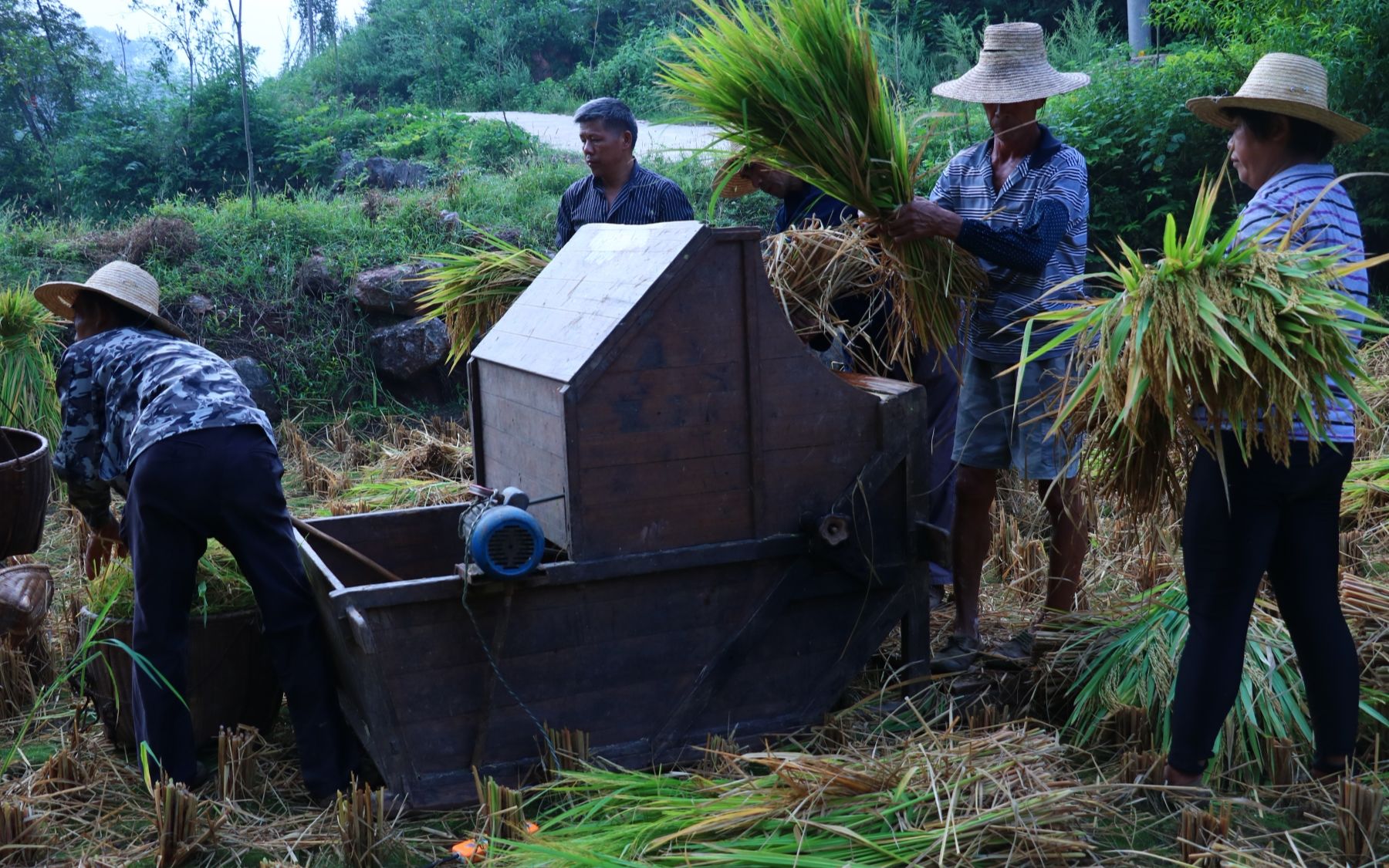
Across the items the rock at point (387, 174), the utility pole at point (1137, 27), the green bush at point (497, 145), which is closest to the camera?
the utility pole at point (1137, 27)

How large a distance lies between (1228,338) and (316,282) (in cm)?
815

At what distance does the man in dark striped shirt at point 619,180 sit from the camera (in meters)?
4.76

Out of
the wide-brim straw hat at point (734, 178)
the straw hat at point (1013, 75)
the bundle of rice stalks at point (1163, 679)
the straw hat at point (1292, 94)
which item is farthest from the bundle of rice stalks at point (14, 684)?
the straw hat at point (1292, 94)

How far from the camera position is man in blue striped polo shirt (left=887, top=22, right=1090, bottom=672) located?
357 cm

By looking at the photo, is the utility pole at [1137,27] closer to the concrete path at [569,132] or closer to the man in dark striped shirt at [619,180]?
A: the concrete path at [569,132]

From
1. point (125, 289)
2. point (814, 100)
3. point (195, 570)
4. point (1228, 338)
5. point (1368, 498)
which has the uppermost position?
point (814, 100)

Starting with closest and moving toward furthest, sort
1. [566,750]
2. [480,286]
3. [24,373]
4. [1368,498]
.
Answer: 1. [566,750]
2. [480,286]
3. [1368,498]
4. [24,373]

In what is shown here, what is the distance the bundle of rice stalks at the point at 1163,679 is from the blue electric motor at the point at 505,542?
1.59m

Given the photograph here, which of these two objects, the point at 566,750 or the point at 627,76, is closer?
the point at 566,750

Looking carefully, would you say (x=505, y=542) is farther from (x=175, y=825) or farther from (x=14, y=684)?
(x=14, y=684)

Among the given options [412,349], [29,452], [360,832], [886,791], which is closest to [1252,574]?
[886,791]

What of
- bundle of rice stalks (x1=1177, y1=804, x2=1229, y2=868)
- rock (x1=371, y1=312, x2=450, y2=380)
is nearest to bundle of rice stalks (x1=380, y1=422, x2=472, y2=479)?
rock (x1=371, y1=312, x2=450, y2=380)

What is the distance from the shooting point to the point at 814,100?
11.4 feet

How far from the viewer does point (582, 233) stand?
3.94 meters
